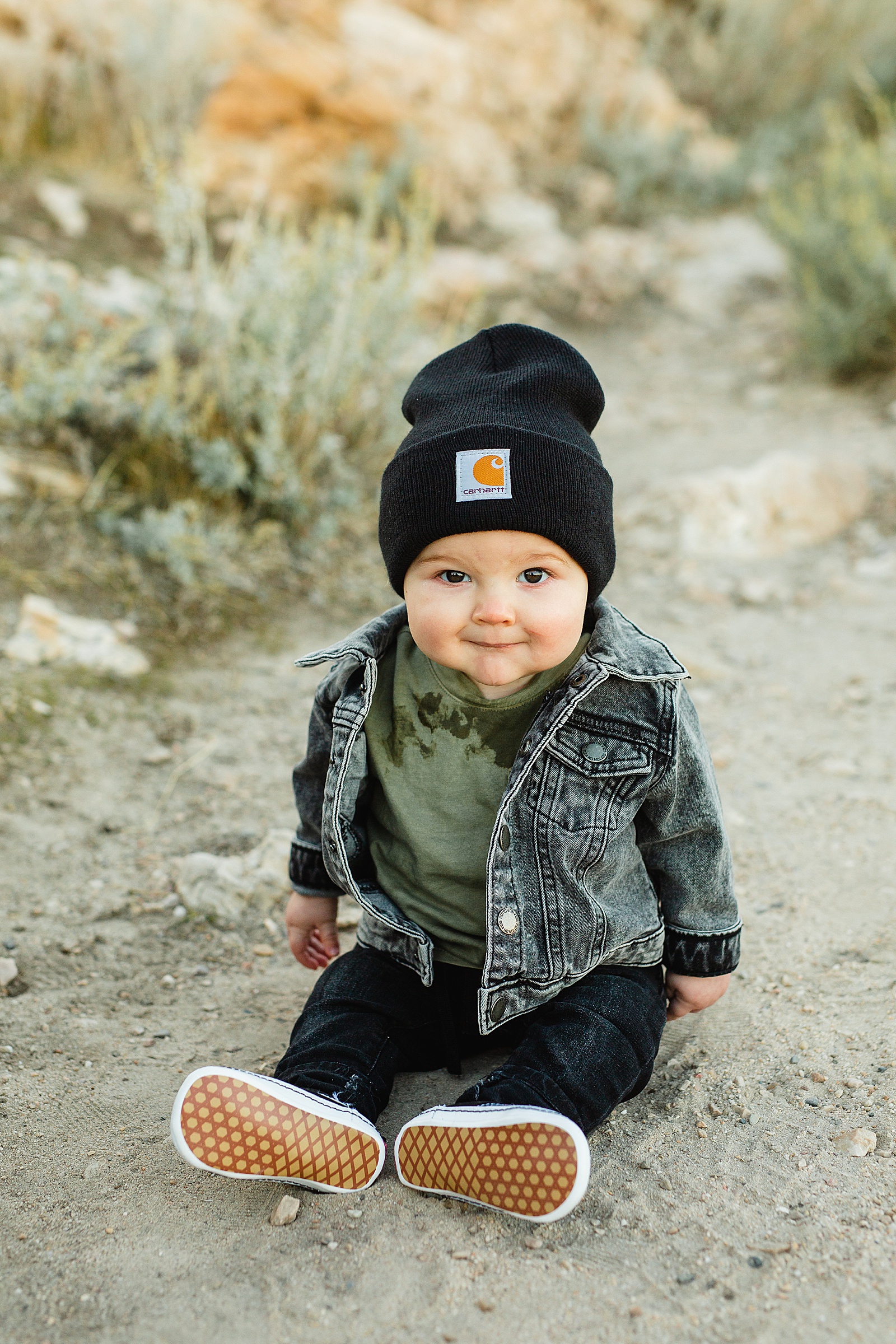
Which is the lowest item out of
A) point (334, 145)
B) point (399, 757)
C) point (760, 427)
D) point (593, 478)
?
point (399, 757)

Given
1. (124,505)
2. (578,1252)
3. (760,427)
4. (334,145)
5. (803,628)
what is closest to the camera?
(578,1252)

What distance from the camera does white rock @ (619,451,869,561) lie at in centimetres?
402

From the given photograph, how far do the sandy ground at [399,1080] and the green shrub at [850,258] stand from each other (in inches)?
86.4

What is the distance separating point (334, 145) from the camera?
6.35m

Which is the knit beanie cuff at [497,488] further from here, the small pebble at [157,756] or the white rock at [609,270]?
the white rock at [609,270]

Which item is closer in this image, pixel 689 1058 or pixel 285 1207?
pixel 285 1207

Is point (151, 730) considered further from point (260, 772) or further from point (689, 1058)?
point (689, 1058)

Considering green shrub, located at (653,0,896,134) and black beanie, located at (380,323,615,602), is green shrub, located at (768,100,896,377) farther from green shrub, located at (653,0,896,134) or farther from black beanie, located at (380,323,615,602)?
black beanie, located at (380,323,615,602)

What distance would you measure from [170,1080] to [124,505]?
1983 millimetres

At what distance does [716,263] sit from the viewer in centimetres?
677

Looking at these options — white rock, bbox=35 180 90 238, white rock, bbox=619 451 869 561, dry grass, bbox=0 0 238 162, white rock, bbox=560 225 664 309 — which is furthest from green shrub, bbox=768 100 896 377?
white rock, bbox=35 180 90 238

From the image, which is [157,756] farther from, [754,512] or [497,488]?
[754,512]

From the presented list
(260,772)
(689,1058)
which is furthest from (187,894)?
(689,1058)

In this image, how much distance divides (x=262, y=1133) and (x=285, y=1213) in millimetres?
130
